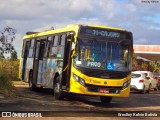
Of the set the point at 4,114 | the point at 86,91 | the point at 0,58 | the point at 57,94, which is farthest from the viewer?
the point at 0,58

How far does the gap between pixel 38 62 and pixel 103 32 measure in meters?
6.05

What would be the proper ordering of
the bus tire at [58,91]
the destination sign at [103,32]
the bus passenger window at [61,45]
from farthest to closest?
the bus passenger window at [61,45], the bus tire at [58,91], the destination sign at [103,32]

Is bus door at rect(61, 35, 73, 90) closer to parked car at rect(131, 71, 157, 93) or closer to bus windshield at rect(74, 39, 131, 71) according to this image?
bus windshield at rect(74, 39, 131, 71)

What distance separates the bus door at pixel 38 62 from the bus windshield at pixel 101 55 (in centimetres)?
513

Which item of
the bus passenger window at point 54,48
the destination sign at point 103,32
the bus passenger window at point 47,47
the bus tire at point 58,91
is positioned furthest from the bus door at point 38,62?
the destination sign at point 103,32

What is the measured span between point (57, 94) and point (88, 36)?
Answer: 322cm

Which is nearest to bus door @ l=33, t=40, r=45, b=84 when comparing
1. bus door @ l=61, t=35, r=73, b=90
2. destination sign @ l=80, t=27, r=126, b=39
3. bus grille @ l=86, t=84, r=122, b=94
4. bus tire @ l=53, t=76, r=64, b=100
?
bus tire @ l=53, t=76, r=64, b=100

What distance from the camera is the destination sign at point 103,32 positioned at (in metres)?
18.0

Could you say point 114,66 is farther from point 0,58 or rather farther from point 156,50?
point 156,50

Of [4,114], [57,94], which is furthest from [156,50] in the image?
[4,114]

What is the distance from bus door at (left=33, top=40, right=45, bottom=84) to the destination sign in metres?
5.02

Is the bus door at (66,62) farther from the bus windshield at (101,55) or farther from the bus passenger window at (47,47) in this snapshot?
the bus passenger window at (47,47)

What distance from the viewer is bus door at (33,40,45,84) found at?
2264 centimetres

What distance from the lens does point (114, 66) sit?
17.9m
